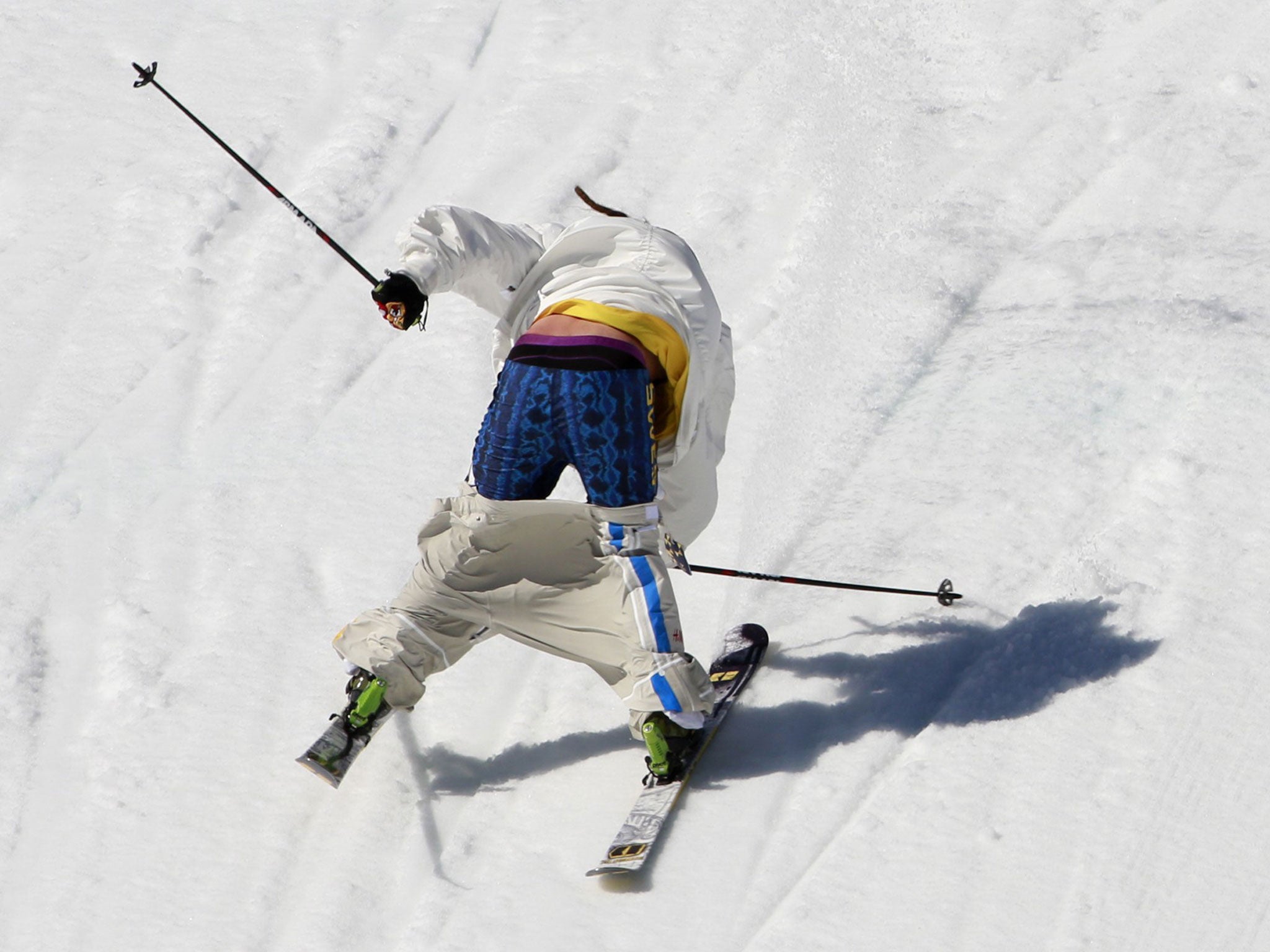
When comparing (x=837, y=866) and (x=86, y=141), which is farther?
(x=86, y=141)

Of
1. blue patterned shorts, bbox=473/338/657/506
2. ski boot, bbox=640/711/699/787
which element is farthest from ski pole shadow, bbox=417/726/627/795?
blue patterned shorts, bbox=473/338/657/506

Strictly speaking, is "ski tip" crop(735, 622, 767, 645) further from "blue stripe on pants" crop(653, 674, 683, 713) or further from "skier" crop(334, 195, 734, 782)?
"blue stripe on pants" crop(653, 674, 683, 713)

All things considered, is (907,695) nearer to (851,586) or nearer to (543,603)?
(851,586)

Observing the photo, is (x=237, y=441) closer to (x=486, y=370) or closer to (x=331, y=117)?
(x=486, y=370)

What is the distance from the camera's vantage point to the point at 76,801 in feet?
13.5

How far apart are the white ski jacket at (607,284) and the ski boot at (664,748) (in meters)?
0.53

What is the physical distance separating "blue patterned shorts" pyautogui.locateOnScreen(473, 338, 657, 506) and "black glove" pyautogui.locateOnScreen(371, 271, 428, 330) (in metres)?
0.24

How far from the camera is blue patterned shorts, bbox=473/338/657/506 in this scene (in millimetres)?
3646

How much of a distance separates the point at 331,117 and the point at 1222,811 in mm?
4737

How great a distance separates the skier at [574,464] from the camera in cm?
370

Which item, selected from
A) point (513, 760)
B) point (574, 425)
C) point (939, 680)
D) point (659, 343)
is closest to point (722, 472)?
point (939, 680)

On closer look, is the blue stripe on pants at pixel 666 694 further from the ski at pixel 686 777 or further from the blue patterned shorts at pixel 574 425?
the blue patterned shorts at pixel 574 425

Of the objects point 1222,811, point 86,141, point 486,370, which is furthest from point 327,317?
point 1222,811

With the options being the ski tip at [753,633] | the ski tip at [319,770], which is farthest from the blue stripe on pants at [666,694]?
the ski tip at [319,770]
